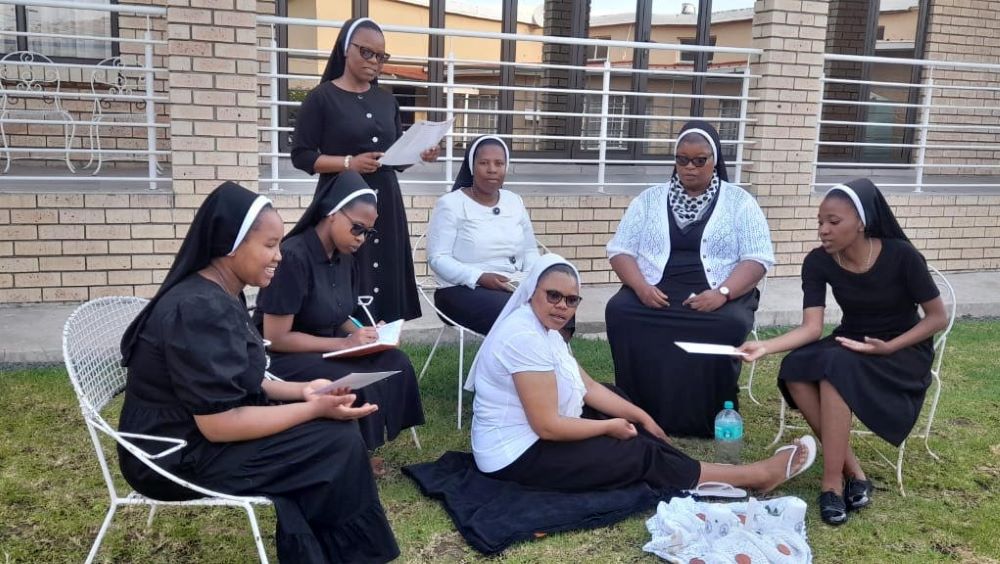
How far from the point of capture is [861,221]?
383 centimetres

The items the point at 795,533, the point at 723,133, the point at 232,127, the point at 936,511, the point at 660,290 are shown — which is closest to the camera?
the point at 795,533

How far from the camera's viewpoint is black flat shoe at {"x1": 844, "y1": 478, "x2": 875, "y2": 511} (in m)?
3.77

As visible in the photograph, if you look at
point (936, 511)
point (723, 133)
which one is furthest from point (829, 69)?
point (936, 511)

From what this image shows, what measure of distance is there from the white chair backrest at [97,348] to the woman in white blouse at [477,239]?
180 centimetres

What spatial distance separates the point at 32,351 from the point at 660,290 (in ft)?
11.9

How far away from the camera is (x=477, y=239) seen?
192 inches

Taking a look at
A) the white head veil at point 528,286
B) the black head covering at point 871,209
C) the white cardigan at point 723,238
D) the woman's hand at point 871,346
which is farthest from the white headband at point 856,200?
the white head veil at point 528,286

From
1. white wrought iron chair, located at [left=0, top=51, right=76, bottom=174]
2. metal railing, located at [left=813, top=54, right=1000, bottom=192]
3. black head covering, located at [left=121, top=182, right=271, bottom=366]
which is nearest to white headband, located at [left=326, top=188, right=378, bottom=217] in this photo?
black head covering, located at [left=121, top=182, right=271, bottom=366]

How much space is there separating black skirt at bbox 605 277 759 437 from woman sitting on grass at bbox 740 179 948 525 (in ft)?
1.89

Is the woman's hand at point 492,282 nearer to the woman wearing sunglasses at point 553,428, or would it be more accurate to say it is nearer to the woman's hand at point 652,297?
the woman's hand at point 652,297

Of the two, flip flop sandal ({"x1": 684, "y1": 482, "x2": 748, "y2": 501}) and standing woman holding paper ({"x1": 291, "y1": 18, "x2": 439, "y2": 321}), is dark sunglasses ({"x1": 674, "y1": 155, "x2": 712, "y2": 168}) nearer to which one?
standing woman holding paper ({"x1": 291, "y1": 18, "x2": 439, "y2": 321})

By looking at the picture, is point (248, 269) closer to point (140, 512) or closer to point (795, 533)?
point (140, 512)

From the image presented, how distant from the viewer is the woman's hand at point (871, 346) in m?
3.84

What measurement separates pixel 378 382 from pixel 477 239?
5.01ft
